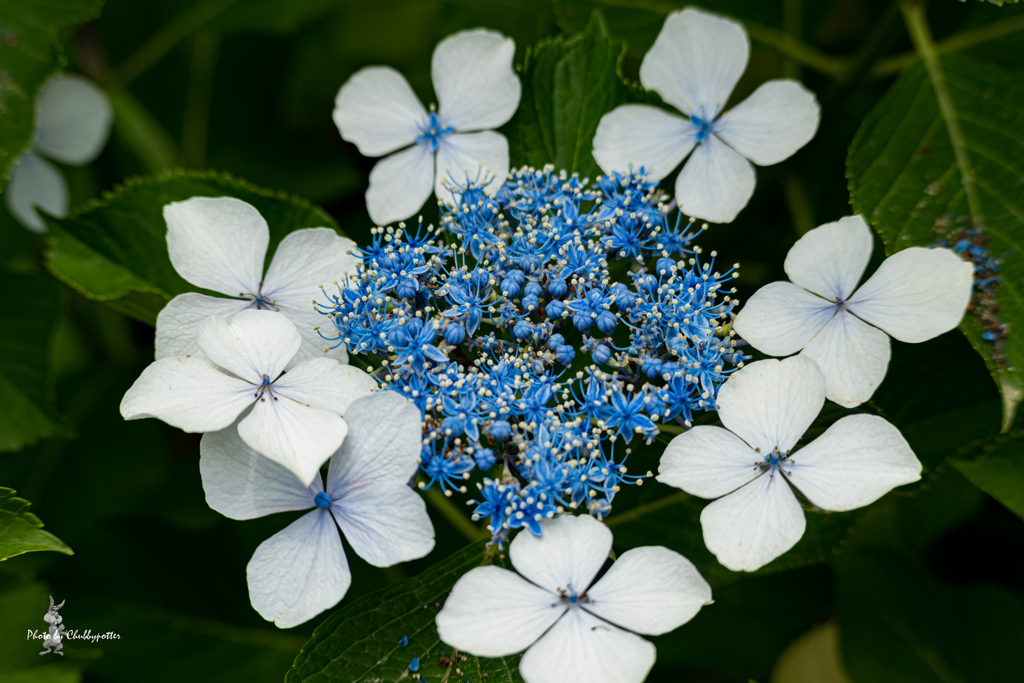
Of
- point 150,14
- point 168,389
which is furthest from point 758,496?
point 150,14

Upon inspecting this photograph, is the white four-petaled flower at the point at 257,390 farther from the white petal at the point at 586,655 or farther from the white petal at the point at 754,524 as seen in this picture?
the white petal at the point at 754,524

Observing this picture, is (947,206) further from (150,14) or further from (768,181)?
(150,14)

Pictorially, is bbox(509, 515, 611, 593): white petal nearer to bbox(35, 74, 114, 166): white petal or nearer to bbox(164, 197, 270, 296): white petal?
bbox(164, 197, 270, 296): white petal

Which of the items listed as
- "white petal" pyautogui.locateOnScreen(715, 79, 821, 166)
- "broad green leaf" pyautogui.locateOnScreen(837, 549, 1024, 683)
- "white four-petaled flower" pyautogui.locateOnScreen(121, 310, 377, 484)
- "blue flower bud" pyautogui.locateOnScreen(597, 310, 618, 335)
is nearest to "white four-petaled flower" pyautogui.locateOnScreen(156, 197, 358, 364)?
"white four-petaled flower" pyautogui.locateOnScreen(121, 310, 377, 484)

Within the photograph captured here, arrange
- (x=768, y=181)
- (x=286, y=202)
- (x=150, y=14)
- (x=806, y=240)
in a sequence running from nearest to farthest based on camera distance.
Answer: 1. (x=806, y=240)
2. (x=286, y=202)
3. (x=768, y=181)
4. (x=150, y=14)

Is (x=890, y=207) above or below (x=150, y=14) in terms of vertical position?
below

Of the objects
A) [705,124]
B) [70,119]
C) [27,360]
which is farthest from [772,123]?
[70,119]

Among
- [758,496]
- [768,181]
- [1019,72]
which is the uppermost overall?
[1019,72]
